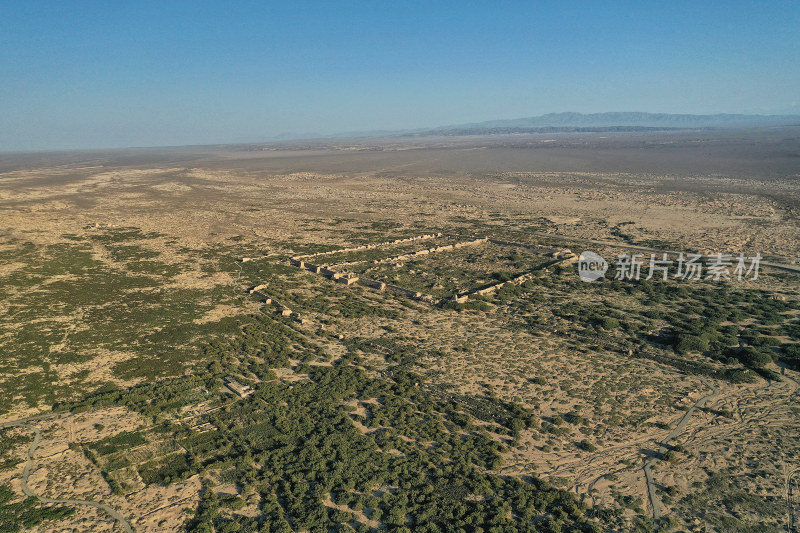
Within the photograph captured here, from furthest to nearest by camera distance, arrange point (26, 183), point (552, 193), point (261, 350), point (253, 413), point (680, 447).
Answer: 1. point (26, 183)
2. point (552, 193)
3. point (261, 350)
4. point (253, 413)
5. point (680, 447)

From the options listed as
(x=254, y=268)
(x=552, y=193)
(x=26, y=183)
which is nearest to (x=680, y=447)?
(x=254, y=268)

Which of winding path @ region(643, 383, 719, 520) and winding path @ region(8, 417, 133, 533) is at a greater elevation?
winding path @ region(8, 417, 133, 533)

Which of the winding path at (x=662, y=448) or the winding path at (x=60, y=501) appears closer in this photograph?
the winding path at (x=60, y=501)

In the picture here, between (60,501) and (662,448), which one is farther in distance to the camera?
Result: (662,448)

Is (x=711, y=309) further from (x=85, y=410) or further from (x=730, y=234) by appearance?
(x=85, y=410)

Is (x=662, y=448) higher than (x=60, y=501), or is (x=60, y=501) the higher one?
(x=60, y=501)

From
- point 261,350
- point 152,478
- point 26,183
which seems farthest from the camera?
point 26,183

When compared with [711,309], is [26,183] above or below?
above

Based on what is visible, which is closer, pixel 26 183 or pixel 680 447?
pixel 680 447

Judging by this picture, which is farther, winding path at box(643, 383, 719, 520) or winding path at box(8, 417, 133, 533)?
winding path at box(643, 383, 719, 520)

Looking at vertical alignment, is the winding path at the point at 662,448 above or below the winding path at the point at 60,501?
below
